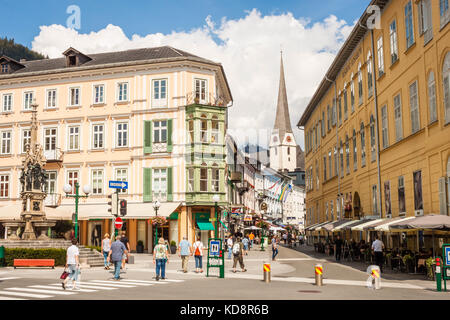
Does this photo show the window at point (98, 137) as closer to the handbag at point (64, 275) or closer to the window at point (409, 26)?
the window at point (409, 26)

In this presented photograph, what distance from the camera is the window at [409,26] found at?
24797 mm

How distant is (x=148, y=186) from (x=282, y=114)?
104436 mm

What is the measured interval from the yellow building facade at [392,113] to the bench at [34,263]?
17.1 meters

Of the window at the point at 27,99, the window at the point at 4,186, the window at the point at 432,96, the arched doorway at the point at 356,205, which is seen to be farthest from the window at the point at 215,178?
the window at the point at 432,96

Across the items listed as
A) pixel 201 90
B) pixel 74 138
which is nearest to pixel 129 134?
pixel 74 138

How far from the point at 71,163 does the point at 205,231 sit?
12.8 m

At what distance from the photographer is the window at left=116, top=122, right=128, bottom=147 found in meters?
44.1

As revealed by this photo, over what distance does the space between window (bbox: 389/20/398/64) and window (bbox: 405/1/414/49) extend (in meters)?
1.73

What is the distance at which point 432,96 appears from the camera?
891 inches

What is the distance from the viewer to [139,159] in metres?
43.4

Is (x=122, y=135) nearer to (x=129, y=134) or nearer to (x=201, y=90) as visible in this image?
(x=129, y=134)
